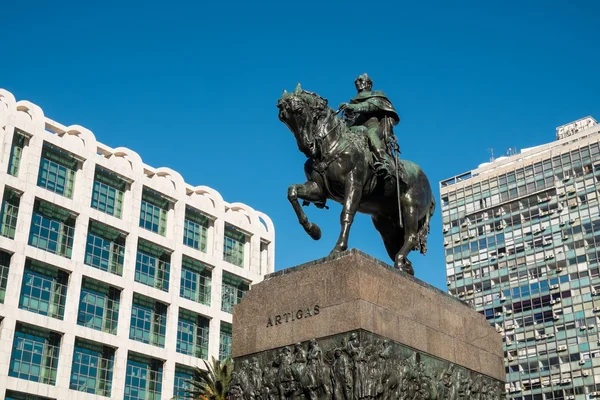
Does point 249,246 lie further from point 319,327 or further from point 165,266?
point 319,327

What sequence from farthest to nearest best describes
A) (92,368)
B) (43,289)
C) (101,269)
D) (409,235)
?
(101,269)
(92,368)
(43,289)
(409,235)

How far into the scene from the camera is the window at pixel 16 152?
53375 millimetres

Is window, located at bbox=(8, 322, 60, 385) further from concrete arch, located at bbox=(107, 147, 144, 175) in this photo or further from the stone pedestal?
the stone pedestal

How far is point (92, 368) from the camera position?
179 ft

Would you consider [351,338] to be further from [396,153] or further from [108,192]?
[108,192]

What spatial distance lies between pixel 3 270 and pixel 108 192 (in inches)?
435

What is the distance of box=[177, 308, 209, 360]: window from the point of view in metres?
61.6

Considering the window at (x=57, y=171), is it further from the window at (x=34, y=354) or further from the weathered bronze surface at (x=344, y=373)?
the weathered bronze surface at (x=344, y=373)

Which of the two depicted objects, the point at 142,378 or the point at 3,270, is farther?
the point at 142,378

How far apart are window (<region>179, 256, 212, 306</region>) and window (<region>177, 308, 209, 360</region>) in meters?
1.45

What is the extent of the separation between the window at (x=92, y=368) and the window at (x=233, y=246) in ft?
49.9

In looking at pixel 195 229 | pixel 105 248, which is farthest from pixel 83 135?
pixel 195 229

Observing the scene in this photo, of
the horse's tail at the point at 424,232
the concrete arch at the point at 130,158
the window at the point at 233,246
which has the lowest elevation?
the horse's tail at the point at 424,232

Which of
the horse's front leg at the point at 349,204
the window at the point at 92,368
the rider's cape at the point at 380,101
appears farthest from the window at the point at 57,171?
the horse's front leg at the point at 349,204
